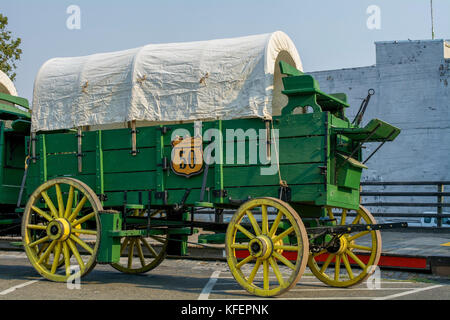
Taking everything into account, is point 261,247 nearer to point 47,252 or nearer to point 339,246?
point 339,246

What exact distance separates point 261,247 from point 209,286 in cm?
155

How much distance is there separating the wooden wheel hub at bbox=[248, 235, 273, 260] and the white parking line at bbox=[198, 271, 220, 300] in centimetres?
74

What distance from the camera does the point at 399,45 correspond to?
29.0 metres

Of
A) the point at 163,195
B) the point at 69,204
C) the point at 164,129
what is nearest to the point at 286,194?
the point at 163,195

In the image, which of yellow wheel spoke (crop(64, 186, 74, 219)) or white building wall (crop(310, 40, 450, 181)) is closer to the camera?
yellow wheel spoke (crop(64, 186, 74, 219))

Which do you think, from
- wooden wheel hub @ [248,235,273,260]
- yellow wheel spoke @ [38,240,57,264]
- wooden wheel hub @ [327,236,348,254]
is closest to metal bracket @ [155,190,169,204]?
yellow wheel spoke @ [38,240,57,264]

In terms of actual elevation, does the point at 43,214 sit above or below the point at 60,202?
below

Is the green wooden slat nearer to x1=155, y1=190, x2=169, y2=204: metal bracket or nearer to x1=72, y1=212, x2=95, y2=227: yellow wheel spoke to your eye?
x1=72, y1=212, x2=95, y2=227: yellow wheel spoke

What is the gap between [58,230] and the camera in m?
8.38

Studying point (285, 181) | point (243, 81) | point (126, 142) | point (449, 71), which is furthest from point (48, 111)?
point (449, 71)

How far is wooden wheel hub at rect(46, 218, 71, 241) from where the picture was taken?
27.4 feet

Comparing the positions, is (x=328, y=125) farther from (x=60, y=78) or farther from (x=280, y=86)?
(x=60, y=78)

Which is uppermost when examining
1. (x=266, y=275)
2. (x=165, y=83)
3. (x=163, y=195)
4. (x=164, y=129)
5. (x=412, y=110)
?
(x=412, y=110)

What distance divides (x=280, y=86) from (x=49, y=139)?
3274mm
